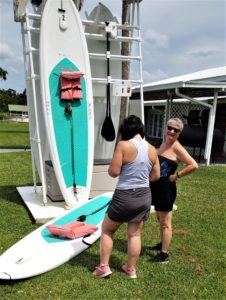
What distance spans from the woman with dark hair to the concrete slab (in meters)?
2.08

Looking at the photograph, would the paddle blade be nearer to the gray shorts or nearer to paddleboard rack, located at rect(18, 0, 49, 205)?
paddleboard rack, located at rect(18, 0, 49, 205)

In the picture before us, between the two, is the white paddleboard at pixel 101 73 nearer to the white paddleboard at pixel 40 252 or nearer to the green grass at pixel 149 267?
the green grass at pixel 149 267

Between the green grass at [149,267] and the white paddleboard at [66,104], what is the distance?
40.0 inches

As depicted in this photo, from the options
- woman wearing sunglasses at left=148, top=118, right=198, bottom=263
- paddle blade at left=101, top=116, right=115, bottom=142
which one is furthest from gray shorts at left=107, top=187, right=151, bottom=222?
paddle blade at left=101, top=116, right=115, bottom=142

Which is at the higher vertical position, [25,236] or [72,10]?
[72,10]

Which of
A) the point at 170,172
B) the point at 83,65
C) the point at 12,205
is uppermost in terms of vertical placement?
the point at 83,65

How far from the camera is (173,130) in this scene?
12.9 feet

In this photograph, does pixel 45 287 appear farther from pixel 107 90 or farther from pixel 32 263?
pixel 107 90

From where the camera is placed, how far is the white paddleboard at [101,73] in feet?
23.2

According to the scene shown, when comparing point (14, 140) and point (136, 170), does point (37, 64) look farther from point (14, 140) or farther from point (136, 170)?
point (14, 140)

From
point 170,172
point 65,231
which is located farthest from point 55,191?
point 170,172

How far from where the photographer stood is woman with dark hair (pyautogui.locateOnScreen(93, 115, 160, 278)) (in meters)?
3.42

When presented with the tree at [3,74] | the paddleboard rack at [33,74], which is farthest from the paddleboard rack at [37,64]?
the tree at [3,74]

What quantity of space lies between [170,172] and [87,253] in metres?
1.45
